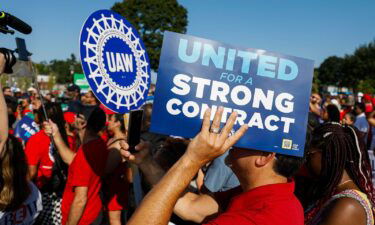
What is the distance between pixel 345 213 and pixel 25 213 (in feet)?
7.58

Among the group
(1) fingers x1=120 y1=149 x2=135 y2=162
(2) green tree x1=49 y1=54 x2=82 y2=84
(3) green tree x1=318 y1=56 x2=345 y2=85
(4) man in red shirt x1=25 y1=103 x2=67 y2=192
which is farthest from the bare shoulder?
(3) green tree x1=318 y1=56 x2=345 y2=85

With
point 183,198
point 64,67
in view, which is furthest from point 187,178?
point 64,67

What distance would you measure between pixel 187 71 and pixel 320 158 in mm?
1195

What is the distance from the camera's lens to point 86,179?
3.15 metres

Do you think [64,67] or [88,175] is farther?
[64,67]

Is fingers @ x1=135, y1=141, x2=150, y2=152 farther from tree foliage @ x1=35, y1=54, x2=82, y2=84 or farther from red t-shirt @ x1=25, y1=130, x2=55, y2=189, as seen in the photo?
tree foliage @ x1=35, y1=54, x2=82, y2=84

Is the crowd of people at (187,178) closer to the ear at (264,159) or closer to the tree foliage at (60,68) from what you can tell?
the ear at (264,159)

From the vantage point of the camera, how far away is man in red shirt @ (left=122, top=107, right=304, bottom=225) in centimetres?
140

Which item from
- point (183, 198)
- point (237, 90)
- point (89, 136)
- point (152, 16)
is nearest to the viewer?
point (237, 90)

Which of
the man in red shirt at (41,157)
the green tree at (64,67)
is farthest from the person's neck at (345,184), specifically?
the green tree at (64,67)

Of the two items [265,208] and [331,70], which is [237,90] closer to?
[265,208]

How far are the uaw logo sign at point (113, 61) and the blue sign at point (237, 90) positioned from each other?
34cm

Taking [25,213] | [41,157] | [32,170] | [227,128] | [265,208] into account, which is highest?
[227,128]

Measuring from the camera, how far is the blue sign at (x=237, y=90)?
165 centimetres
